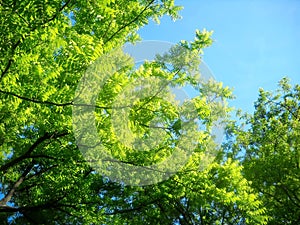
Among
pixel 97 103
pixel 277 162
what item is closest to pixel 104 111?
pixel 97 103

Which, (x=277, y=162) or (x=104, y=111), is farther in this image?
(x=277, y=162)

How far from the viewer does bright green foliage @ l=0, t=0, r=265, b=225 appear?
238 inches

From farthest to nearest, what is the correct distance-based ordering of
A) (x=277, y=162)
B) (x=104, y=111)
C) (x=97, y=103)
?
(x=277, y=162) → (x=104, y=111) → (x=97, y=103)

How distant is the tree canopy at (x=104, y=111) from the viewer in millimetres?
6191

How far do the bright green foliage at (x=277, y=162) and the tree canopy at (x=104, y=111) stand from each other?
4.71 metres

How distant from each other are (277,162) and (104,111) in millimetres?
11617

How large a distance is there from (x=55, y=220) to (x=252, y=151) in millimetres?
12530

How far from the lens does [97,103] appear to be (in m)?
6.74

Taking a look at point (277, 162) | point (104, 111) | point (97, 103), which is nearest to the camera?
point (97, 103)

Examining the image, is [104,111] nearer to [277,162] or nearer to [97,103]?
[97,103]

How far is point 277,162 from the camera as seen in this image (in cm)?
1577

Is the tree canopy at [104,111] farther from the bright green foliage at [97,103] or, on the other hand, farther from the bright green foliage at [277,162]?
the bright green foliage at [277,162]

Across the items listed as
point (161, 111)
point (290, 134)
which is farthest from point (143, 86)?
point (290, 134)

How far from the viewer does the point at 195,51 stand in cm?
927
